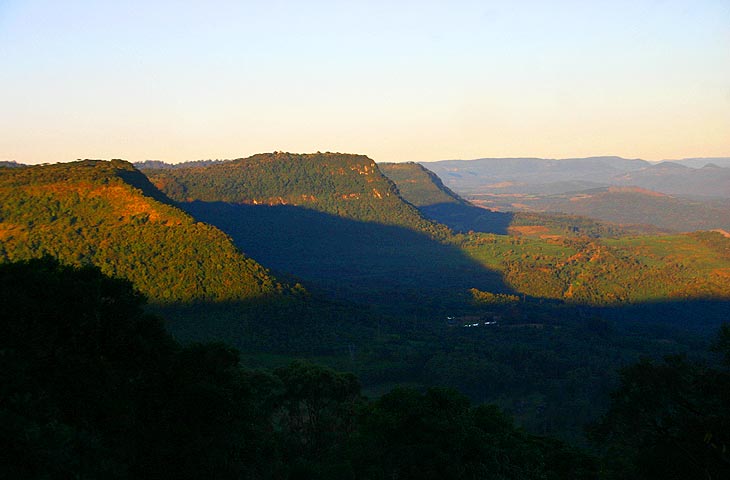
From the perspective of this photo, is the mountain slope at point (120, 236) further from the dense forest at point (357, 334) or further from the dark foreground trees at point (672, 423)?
the dark foreground trees at point (672, 423)

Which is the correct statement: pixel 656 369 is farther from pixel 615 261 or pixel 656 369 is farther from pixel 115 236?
pixel 615 261

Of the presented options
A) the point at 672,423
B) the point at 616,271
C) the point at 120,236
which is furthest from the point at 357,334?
the point at 616,271

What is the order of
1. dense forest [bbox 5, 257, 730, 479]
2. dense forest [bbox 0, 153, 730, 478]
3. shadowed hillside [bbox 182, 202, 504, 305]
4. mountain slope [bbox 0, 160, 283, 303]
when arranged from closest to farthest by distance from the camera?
dense forest [bbox 5, 257, 730, 479], dense forest [bbox 0, 153, 730, 478], mountain slope [bbox 0, 160, 283, 303], shadowed hillside [bbox 182, 202, 504, 305]

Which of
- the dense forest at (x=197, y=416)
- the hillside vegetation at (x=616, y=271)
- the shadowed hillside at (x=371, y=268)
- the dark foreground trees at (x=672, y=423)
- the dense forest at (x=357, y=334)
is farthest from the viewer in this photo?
the hillside vegetation at (x=616, y=271)

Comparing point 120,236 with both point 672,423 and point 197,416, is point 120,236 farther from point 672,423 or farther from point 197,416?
point 672,423

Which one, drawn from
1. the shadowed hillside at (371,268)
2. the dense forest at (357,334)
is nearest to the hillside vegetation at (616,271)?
the dense forest at (357,334)

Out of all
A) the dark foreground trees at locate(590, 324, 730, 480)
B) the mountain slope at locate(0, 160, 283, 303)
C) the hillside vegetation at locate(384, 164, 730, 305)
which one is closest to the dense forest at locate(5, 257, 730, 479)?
the dark foreground trees at locate(590, 324, 730, 480)

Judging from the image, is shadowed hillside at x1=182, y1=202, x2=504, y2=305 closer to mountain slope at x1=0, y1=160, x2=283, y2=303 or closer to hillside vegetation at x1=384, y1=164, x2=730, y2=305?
hillside vegetation at x1=384, y1=164, x2=730, y2=305
